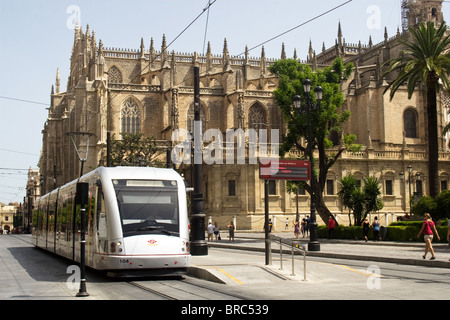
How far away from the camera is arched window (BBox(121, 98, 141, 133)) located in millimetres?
58188

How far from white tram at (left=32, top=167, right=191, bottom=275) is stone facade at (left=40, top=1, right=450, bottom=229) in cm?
3207

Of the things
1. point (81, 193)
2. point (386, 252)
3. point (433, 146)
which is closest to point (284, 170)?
point (386, 252)

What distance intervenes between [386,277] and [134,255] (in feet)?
18.2

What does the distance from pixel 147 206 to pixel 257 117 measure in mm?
47594

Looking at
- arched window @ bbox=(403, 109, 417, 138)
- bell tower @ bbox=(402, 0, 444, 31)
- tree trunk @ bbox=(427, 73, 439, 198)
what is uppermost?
bell tower @ bbox=(402, 0, 444, 31)

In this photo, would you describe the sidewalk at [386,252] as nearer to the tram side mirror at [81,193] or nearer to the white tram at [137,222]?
the white tram at [137,222]

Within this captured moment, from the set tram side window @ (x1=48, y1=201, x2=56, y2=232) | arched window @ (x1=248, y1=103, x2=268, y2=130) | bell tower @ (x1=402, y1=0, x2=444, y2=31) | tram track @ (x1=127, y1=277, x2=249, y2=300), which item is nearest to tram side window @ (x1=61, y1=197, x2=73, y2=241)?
tram side window @ (x1=48, y1=201, x2=56, y2=232)

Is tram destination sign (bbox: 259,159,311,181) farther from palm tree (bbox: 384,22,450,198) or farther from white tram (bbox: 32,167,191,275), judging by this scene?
palm tree (bbox: 384,22,450,198)

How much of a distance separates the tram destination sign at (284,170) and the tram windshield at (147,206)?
3.58 meters

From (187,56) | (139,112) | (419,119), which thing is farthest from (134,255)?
(187,56)

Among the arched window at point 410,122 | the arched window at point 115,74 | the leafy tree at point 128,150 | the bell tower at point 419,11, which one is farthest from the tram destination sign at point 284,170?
the bell tower at point 419,11

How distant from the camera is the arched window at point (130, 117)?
191 ft

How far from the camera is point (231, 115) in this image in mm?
58906
